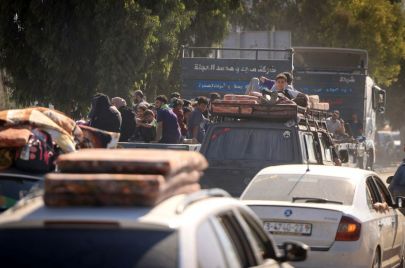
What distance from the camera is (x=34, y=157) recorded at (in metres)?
9.74

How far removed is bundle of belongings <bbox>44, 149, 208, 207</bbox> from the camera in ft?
18.4

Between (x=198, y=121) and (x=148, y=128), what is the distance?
5.47 feet

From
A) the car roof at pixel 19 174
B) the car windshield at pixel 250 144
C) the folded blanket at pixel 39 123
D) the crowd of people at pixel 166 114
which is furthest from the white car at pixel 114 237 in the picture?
the crowd of people at pixel 166 114

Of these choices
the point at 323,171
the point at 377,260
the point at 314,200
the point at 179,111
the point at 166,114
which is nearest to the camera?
the point at 314,200

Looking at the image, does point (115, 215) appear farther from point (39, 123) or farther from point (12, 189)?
point (39, 123)

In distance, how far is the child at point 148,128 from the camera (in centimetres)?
1955

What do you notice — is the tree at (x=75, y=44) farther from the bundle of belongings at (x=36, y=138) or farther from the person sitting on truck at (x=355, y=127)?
the bundle of belongings at (x=36, y=138)

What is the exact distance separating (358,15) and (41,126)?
4392 cm

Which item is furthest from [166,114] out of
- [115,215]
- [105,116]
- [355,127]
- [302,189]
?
[115,215]

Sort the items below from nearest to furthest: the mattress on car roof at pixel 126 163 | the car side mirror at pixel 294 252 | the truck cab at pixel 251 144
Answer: the mattress on car roof at pixel 126 163, the car side mirror at pixel 294 252, the truck cab at pixel 251 144

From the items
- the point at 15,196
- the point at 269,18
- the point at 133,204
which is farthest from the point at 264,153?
the point at 269,18

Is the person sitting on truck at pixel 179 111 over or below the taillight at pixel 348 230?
over

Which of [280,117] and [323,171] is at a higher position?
[280,117]

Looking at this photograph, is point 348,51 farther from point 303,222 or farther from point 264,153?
point 303,222
